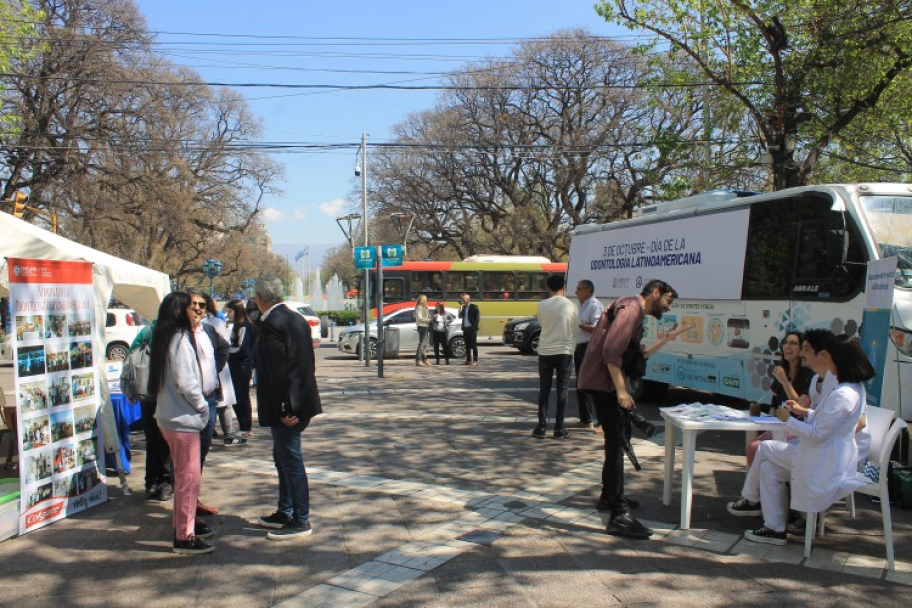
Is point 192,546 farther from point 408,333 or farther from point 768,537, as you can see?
point 408,333

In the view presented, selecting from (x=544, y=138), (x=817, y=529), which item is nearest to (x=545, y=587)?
(x=817, y=529)

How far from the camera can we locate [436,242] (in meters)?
41.7

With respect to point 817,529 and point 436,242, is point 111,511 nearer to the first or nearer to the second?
point 817,529

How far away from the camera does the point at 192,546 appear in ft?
15.4

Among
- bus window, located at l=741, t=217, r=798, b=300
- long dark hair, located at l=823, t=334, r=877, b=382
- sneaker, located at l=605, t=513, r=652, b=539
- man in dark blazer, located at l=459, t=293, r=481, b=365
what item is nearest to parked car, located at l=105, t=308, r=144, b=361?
man in dark blazer, located at l=459, t=293, r=481, b=365

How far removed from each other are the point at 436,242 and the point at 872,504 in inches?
1439

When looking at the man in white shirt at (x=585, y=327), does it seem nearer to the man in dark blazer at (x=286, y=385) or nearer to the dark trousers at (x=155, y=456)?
the man in dark blazer at (x=286, y=385)

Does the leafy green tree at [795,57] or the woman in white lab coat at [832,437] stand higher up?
the leafy green tree at [795,57]

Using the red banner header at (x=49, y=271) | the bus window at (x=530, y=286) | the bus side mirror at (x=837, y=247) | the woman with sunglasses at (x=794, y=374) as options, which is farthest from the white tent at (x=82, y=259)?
the bus window at (x=530, y=286)

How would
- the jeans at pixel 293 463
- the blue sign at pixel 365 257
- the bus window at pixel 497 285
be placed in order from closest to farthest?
the jeans at pixel 293 463
the blue sign at pixel 365 257
the bus window at pixel 497 285

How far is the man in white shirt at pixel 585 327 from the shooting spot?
29.1ft

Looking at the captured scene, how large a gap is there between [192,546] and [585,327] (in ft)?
18.3

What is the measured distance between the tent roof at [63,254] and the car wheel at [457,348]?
41.2 ft

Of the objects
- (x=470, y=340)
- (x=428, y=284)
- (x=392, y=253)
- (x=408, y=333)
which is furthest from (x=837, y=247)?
(x=428, y=284)
